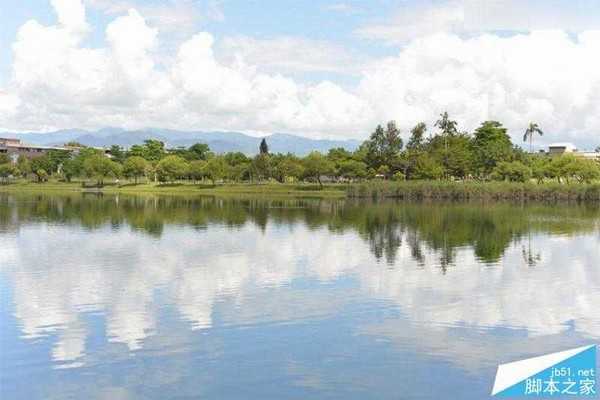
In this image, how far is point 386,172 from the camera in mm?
116562

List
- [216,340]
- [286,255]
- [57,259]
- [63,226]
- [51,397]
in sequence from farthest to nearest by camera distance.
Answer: [63,226]
[286,255]
[57,259]
[216,340]
[51,397]

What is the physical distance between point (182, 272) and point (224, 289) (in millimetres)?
4454

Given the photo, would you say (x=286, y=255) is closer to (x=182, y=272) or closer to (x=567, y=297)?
(x=182, y=272)

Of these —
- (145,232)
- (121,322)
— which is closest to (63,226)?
(145,232)

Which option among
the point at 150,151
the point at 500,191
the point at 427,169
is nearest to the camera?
the point at 500,191

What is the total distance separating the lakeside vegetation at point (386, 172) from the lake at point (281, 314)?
200 ft

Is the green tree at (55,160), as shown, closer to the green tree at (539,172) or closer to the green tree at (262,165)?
the green tree at (262,165)

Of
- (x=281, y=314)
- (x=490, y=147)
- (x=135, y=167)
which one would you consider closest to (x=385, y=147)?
(x=490, y=147)

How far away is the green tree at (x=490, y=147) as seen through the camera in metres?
114

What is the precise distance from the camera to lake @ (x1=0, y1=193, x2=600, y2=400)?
14.6 m

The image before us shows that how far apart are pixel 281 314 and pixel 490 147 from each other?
104m

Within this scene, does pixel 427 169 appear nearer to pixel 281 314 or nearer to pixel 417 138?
pixel 417 138

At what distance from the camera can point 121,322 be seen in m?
19.4

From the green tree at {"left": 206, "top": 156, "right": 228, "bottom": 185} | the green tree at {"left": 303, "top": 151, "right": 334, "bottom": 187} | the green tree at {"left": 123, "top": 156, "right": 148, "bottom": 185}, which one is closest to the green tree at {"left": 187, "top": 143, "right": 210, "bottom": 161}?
the green tree at {"left": 123, "top": 156, "right": 148, "bottom": 185}
